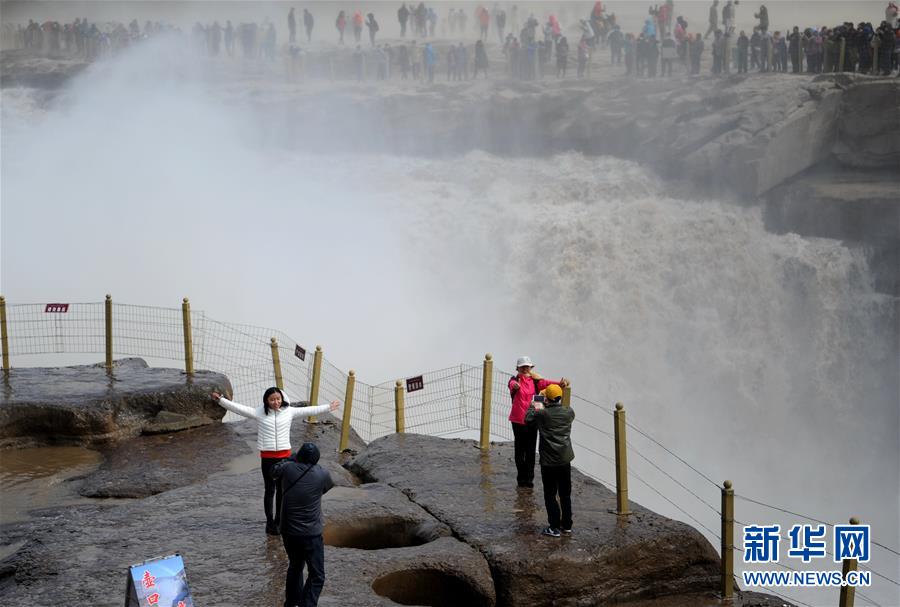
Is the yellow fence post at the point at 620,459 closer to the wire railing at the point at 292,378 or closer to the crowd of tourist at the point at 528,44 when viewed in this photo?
the wire railing at the point at 292,378

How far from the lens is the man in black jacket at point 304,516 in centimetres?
732

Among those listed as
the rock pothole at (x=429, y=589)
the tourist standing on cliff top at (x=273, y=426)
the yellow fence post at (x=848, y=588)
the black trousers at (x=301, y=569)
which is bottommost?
the rock pothole at (x=429, y=589)

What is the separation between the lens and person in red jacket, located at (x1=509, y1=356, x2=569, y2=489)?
10.6 meters

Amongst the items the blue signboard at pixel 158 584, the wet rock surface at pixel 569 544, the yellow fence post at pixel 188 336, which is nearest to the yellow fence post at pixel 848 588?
the wet rock surface at pixel 569 544

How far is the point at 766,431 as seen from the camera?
25484 millimetres

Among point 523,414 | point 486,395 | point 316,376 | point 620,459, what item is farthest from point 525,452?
point 316,376

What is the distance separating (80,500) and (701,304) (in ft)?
64.5

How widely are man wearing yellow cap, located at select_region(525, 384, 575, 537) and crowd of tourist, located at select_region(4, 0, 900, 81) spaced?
901 inches

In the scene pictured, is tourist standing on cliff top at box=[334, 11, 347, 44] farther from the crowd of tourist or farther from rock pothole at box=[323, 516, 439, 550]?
rock pothole at box=[323, 516, 439, 550]

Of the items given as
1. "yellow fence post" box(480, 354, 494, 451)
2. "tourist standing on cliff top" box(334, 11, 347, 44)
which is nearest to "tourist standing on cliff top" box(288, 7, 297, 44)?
"tourist standing on cliff top" box(334, 11, 347, 44)

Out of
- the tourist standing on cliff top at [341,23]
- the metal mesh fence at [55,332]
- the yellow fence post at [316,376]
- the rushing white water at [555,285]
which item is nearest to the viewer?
the yellow fence post at [316,376]

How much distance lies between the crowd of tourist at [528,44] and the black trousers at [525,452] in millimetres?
21923

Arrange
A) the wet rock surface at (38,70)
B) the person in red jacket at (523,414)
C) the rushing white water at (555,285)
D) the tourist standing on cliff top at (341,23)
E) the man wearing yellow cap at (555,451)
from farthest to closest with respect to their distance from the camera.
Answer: the tourist standing on cliff top at (341,23), the wet rock surface at (38,70), the rushing white water at (555,285), the person in red jacket at (523,414), the man wearing yellow cap at (555,451)

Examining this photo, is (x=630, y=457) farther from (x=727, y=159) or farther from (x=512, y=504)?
(x=512, y=504)
